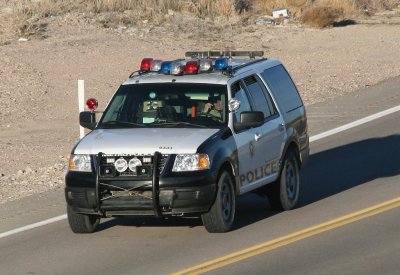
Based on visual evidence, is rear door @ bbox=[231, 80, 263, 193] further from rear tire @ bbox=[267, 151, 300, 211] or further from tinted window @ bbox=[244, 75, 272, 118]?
rear tire @ bbox=[267, 151, 300, 211]

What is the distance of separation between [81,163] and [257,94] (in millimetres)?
2578

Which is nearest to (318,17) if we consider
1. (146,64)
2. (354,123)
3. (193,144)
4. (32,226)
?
(354,123)

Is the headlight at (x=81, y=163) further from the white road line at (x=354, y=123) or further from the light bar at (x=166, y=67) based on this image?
the white road line at (x=354, y=123)

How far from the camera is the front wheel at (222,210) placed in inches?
533

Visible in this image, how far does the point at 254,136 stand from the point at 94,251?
7.93ft

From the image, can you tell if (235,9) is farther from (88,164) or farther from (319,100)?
(88,164)

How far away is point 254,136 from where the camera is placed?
14.5 meters

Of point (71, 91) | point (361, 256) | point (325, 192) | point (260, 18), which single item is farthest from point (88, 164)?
point (260, 18)

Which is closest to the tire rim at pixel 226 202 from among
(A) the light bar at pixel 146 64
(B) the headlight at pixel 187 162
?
(B) the headlight at pixel 187 162

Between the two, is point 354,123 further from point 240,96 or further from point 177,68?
point 177,68

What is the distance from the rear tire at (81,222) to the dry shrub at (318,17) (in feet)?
78.5

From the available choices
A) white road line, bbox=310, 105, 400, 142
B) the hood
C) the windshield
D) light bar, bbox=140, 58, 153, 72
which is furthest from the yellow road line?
white road line, bbox=310, 105, 400, 142

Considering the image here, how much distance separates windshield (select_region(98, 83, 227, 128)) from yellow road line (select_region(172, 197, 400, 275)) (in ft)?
4.87

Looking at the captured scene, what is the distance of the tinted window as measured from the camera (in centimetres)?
1497
